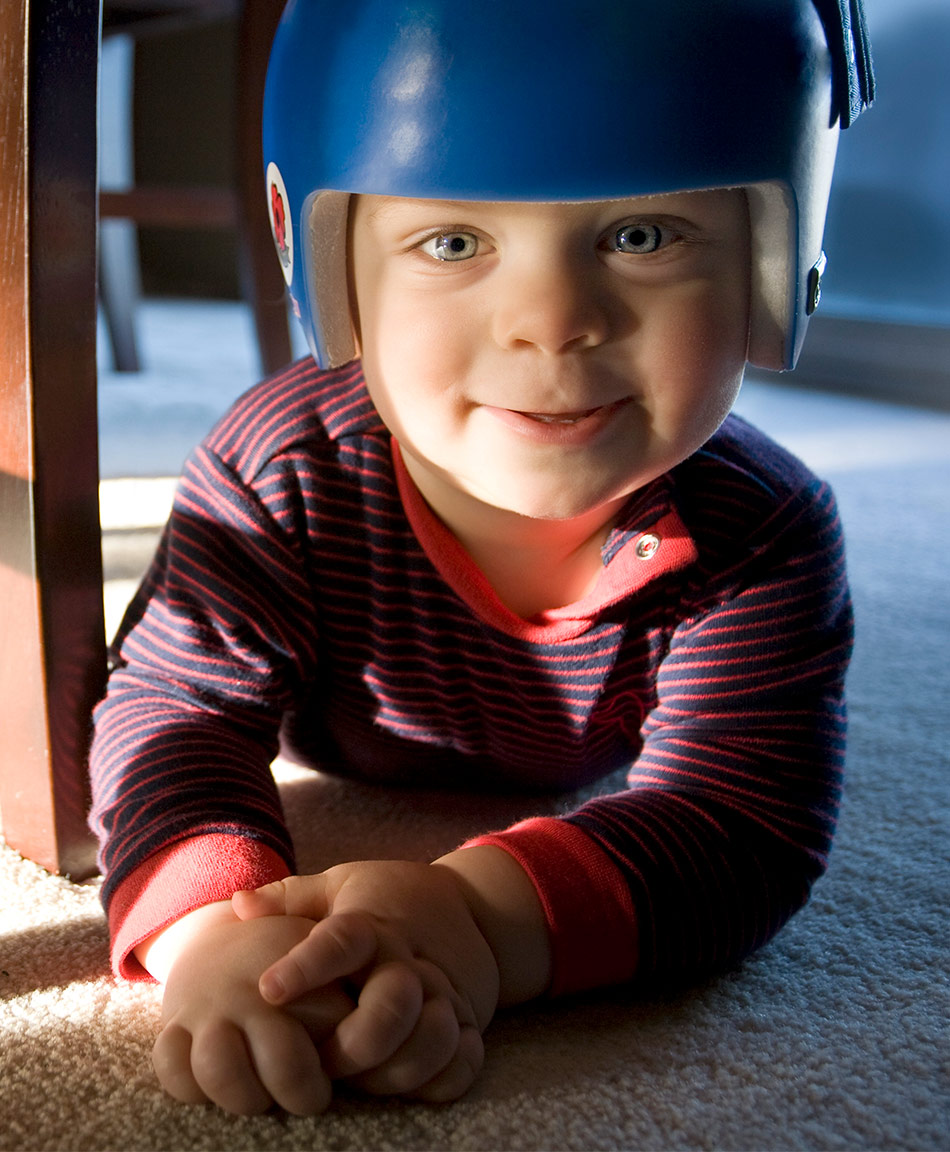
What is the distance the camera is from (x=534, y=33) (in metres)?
0.48

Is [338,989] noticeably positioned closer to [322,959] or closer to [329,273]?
[322,959]

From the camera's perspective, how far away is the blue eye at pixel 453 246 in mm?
558

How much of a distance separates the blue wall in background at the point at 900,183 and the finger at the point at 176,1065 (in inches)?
83.6

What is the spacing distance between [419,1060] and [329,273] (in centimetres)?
37

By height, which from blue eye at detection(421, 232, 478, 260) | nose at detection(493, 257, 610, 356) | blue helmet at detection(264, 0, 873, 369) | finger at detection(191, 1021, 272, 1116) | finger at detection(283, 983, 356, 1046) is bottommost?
finger at detection(191, 1021, 272, 1116)

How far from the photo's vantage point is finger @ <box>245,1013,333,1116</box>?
465mm

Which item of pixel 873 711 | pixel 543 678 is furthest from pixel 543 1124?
pixel 873 711

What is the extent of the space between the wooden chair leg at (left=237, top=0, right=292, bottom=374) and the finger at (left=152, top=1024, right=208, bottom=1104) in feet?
3.12

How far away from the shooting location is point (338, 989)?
499 millimetres

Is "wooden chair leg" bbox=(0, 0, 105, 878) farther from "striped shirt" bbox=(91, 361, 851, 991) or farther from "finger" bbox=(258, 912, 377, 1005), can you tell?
"finger" bbox=(258, 912, 377, 1005)

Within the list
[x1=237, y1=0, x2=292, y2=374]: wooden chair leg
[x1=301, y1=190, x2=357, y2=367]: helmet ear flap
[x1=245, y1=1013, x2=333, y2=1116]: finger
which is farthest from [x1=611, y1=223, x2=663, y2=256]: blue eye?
[x1=237, y1=0, x2=292, y2=374]: wooden chair leg

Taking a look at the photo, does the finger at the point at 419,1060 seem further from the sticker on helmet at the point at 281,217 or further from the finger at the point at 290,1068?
the sticker on helmet at the point at 281,217

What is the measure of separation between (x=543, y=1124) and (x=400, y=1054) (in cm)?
6

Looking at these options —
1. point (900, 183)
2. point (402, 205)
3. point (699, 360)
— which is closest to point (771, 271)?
point (699, 360)
